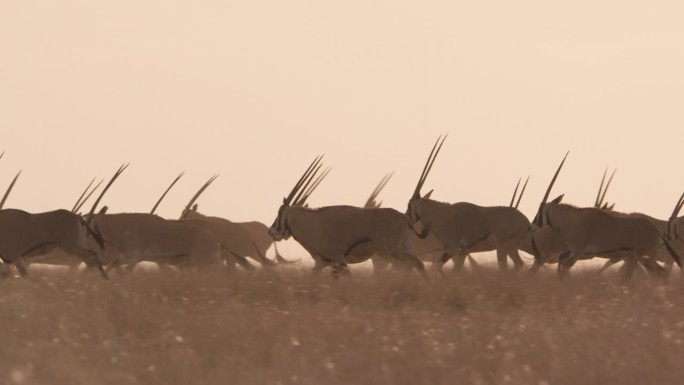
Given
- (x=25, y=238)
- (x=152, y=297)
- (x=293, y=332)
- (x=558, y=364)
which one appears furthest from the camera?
(x=25, y=238)

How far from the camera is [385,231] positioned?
15.8 m

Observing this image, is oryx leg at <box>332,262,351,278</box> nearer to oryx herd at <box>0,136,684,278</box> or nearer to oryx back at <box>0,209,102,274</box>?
oryx herd at <box>0,136,684,278</box>

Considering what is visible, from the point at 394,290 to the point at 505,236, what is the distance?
3.65 metres

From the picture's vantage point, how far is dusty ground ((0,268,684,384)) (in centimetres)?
1011

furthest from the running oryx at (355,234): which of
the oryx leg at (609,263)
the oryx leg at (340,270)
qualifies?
the oryx leg at (609,263)

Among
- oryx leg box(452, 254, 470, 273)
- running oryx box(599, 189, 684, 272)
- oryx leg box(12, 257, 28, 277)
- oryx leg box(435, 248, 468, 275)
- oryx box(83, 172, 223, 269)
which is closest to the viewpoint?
oryx leg box(12, 257, 28, 277)

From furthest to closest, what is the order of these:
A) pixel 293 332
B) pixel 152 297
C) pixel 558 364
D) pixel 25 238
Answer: pixel 25 238
pixel 152 297
pixel 293 332
pixel 558 364

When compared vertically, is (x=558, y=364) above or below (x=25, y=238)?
below

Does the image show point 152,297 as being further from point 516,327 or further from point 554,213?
point 554,213

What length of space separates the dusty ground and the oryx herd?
128 cm

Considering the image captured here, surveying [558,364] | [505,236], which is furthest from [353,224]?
[558,364]

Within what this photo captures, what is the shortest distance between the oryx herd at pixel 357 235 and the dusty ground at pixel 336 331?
1.28 meters

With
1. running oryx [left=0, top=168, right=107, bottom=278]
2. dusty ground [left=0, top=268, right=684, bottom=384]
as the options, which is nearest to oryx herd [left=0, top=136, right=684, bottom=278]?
running oryx [left=0, top=168, right=107, bottom=278]

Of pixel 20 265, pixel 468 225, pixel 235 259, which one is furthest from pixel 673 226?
pixel 20 265
